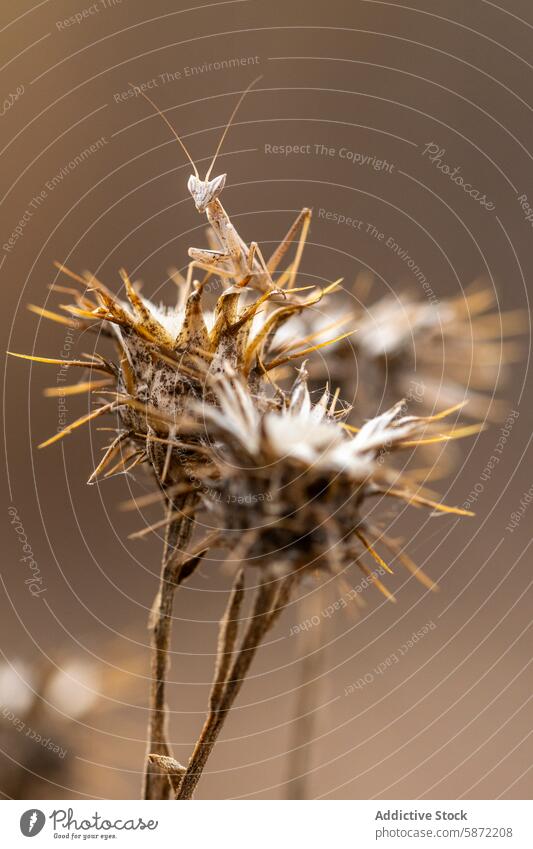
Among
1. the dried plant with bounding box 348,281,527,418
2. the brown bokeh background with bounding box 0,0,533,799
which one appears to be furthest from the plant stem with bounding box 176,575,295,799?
the brown bokeh background with bounding box 0,0,533,799

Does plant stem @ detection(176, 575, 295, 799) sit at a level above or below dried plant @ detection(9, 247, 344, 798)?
below

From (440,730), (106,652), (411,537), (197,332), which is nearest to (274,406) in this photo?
(197,332)

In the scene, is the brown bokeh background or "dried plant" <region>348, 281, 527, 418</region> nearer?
"dried plant" <region>348, 281, 527, 418</region>
